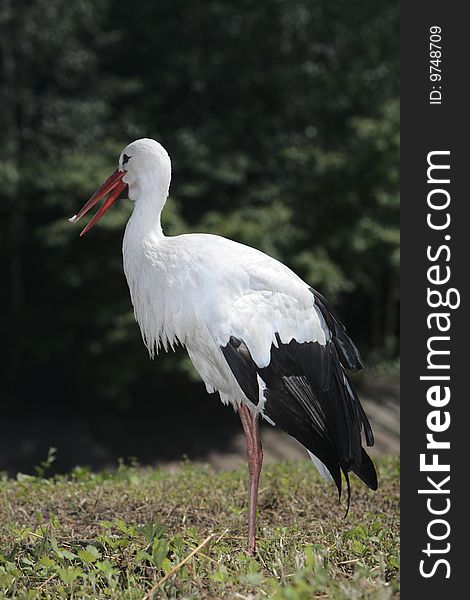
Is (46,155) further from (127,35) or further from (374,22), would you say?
(374,22)

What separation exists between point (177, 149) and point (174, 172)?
0.28 metres

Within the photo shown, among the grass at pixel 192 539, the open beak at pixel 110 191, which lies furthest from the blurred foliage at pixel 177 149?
the open beak at pixel 110 191

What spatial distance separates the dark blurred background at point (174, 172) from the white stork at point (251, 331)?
193 inches

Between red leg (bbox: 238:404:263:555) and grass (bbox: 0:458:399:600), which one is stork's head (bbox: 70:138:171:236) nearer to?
red leg (bbox: 238:404:263:555)

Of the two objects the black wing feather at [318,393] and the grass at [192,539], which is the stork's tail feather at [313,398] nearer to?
the black wing feather at [318,393]

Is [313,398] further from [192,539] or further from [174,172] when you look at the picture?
[174,172]

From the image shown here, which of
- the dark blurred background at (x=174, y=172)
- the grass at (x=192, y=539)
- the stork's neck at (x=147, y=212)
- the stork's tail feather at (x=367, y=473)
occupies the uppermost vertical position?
the dark blurred background at (x=174, y=172)

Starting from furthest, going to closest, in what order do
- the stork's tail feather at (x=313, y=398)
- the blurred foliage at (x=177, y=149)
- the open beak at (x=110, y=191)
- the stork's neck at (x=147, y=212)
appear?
1. the blurred foliage at (x=177, y=149)
2. the open beak at (x=110, y=191)
3. the stork's neck at (x=147, y=212)
4. the stork's tail feather at (x=313, y=398)

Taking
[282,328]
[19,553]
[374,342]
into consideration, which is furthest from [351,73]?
[19,553]

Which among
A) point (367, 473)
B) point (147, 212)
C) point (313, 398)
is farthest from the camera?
point (147, 212)

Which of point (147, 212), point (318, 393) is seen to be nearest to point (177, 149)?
point (147, 212)

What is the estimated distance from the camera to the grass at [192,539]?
2.65 metres

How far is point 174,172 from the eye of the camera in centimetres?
999

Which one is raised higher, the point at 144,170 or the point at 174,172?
the point at 174,172
